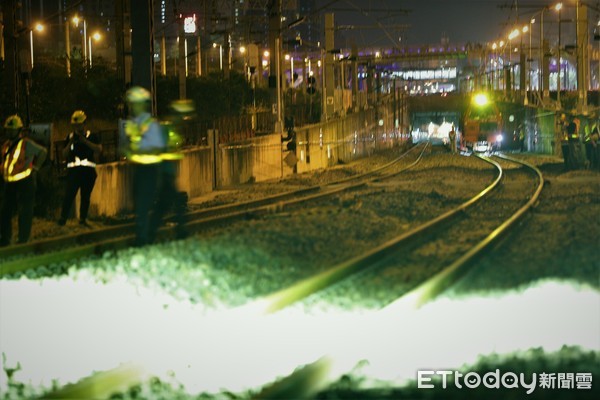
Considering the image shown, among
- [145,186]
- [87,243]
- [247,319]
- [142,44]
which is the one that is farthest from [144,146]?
[142,44]

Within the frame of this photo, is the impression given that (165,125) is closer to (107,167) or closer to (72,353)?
(72,353)

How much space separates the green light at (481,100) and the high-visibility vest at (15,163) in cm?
4992

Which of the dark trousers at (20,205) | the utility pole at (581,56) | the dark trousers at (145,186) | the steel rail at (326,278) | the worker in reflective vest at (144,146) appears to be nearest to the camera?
the steel rail at (326,278)

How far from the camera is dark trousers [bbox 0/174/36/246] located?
1474cm

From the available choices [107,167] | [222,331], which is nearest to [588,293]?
[222,331]

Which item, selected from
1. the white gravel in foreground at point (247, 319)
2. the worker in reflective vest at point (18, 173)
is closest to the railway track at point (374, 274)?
the white gravel in foreground at point (247, 319)

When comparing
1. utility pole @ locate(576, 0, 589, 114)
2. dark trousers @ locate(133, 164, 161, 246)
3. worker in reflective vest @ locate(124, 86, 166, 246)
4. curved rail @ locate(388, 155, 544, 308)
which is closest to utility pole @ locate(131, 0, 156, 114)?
dark trousers @ locate(133, 164, 161, 246)

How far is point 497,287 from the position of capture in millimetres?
11328

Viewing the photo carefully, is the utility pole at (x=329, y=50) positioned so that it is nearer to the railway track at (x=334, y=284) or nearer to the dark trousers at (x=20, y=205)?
the dark trousers at (x=20, y=205)

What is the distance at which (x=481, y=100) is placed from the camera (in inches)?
2475

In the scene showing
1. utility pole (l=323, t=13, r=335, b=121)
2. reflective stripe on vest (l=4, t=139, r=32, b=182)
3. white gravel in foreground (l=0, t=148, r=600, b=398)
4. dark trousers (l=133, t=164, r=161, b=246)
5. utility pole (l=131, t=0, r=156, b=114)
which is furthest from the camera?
utility pole (l=323, t=13, r=335, b=121)

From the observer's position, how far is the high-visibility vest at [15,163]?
14.5m

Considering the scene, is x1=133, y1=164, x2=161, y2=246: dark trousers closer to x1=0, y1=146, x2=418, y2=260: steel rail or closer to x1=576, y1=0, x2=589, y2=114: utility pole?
x1=0, y1=146, x2=418, y2=260: steel rail

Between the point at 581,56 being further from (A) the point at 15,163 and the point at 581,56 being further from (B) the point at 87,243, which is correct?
(A) the point at 15,163
